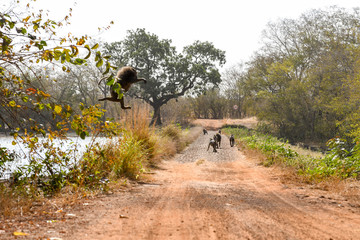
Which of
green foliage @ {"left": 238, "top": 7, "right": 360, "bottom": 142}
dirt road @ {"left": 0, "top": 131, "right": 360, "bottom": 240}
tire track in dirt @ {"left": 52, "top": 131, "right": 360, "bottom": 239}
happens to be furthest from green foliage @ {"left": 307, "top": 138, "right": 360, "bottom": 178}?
green foliage @ {"left": 238, "top": 7, "right": 360, "bottom": 142}

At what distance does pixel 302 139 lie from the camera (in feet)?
91.5

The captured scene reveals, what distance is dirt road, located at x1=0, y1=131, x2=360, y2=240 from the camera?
9.91 feet

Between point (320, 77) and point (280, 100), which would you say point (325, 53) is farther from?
point (280, 100)

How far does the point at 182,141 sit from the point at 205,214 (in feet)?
43.8

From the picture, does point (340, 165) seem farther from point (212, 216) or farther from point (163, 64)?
point (163, 64)

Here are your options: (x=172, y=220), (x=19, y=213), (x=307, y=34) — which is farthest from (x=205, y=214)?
(x=307, y=34)

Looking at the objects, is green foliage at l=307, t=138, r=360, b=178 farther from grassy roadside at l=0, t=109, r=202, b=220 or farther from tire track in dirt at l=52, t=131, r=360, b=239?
grassy roadside at l=0, t=109, r=202, b=220

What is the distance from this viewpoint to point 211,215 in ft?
12.2

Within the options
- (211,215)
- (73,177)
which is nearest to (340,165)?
(211,215)

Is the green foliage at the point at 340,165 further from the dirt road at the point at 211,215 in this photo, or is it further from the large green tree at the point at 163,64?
the large green tree at the point at 163,64

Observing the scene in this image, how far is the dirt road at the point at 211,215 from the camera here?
302 centimetres

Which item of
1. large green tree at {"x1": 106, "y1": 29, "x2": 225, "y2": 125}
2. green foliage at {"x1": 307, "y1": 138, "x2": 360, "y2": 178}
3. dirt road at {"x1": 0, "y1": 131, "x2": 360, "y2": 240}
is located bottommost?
dirt road at {"x1": 0, "y1": 131, "x2": 360, "y2": 240}

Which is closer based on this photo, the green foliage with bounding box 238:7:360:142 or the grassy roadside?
the grassy roadside

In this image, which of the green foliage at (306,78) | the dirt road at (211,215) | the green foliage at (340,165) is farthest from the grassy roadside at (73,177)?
the green foliage at (306,78)
